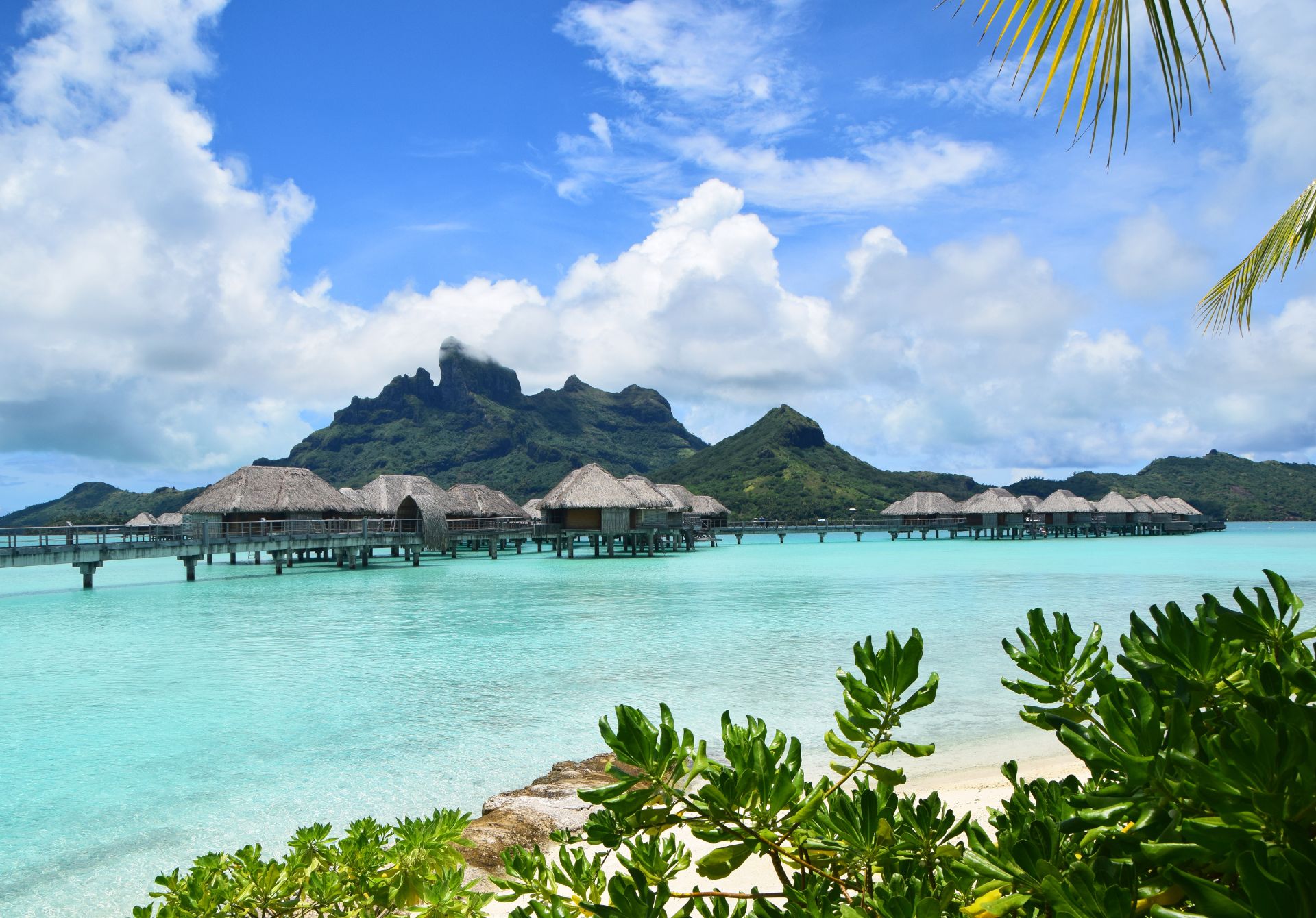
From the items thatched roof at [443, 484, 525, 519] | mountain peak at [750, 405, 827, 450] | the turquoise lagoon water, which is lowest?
the turquoise lagoon water

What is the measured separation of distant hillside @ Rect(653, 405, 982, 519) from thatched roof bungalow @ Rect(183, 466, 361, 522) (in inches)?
1518

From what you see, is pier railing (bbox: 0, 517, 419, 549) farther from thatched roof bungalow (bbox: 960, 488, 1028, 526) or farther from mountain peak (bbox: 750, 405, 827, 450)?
mountain peak (bbox: 750, 405, 827, 450)

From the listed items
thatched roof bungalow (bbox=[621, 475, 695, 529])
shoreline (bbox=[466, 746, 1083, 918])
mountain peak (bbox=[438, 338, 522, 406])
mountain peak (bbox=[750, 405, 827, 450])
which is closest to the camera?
shoreline (bbox=[466, 746, 1083, 918])

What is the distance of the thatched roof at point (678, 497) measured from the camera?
4393 centimetres

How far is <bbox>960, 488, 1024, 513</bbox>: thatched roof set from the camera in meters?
55.8

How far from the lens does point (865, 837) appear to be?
1235 millimetres

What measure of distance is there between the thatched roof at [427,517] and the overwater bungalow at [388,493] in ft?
1.03

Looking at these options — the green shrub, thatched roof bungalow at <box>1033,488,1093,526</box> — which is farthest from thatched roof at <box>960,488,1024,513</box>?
the green shrub

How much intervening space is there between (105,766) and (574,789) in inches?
176

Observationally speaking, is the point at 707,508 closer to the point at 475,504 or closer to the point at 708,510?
the point at 708,510

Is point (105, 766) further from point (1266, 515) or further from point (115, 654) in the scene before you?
point (1266, 515)

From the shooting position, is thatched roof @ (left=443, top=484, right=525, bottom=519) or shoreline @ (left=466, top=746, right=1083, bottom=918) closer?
shoreline @ (left=466, top=746, right=1083, bottom=918)

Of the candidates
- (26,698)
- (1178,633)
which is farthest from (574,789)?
(26,698)

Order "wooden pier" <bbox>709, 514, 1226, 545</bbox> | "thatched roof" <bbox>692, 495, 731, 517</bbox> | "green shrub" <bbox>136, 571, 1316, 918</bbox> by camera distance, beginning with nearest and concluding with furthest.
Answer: "green shrub" <bbox>136, 571, 1316, 918</bbox>, "wooden pier" <bbox>709, 514, 1226, 545</bbox>, "thatched roof" <bbox>692, 495, 731, 517</bbox>
